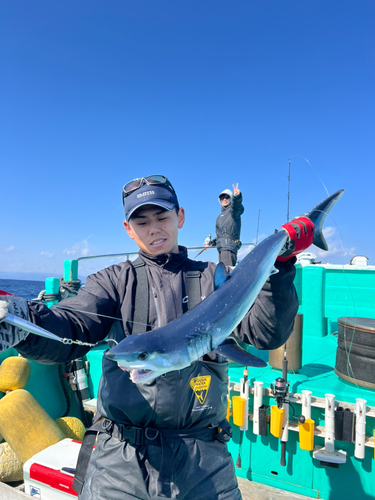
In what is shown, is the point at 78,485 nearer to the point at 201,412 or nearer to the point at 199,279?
the point at 201,412

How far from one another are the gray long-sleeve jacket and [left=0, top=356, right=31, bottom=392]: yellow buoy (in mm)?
3379

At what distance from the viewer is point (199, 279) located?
8.45 feet

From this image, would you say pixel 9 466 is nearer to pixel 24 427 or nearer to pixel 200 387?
pixel 24 427

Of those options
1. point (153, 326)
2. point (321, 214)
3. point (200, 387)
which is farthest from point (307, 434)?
point (153, 326)

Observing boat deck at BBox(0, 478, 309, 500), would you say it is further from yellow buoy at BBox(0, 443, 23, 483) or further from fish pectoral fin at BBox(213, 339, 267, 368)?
fish pectoral fin at BBox(213, 339, 267, 368)

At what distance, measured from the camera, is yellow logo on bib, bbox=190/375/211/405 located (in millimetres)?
2209

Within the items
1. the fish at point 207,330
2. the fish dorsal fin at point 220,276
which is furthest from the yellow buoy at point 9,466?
the fish dorsal fin at point 220,276

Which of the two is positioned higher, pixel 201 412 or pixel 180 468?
pixel 201 412

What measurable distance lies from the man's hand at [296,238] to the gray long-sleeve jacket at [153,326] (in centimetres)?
8

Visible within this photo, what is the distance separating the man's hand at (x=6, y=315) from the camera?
1774 millimetres

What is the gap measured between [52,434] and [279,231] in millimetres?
4368

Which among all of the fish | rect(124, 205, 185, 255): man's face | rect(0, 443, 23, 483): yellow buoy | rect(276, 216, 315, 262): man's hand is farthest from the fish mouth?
rect(0, 443, 23, 483): yellow buoy

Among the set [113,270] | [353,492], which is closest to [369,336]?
[353,492]

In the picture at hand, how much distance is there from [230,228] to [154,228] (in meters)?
6.05
